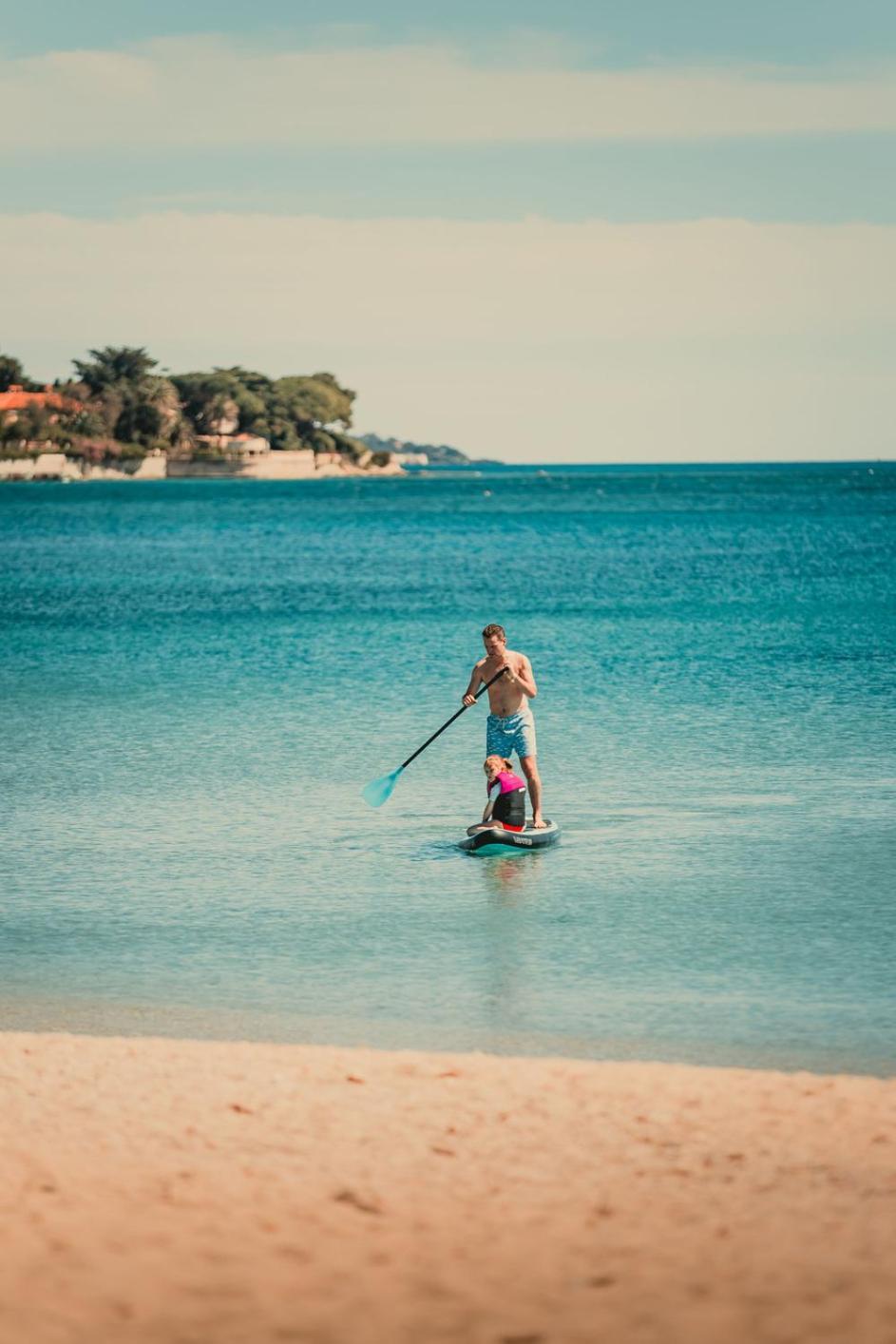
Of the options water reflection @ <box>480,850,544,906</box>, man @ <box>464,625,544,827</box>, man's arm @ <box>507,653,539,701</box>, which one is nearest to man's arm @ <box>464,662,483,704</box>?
man @ <box>464,625,544,827</box>

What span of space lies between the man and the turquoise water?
0.86 m

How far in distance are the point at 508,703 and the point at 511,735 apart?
1.13 ft

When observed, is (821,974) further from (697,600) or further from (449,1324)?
(697,600)

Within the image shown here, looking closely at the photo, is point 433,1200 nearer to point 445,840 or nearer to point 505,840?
point 505,840

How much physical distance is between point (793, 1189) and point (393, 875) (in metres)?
7.78

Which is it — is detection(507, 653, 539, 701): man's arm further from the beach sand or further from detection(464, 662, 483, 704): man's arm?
the beach sand

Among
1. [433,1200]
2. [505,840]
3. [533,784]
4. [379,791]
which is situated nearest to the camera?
[433,1200]

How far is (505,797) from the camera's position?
617 inches

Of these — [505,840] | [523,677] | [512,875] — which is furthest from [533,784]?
[512,875]

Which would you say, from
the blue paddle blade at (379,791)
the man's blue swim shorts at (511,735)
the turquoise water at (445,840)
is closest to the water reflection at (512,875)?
the turquoise water at (445,840)

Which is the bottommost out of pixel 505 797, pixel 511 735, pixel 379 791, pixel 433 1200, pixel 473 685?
pixel 433 1200

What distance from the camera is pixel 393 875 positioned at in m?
15.1

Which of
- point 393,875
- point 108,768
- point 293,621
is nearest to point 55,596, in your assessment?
point 293,621

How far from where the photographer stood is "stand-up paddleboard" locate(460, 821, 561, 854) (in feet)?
51.2
